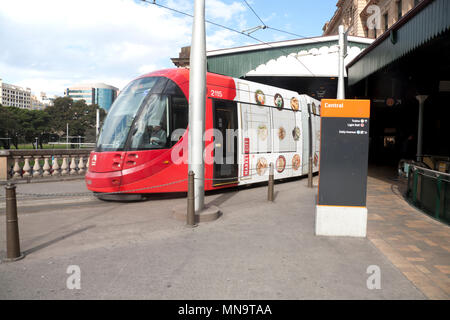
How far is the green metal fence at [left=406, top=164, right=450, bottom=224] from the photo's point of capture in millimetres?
6277

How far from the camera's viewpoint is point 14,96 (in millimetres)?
155500

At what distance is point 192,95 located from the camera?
6.41 meters

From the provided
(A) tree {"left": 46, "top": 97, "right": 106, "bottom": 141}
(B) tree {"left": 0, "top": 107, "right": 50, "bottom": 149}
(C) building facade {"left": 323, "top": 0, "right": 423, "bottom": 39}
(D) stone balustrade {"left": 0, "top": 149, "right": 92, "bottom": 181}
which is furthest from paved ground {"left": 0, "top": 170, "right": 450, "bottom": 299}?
(A) tree {"left": 46, "top": 97, "right": 106, "bottom": 141}

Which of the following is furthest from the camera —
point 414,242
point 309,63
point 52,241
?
point 309,63

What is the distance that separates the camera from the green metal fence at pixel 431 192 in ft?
20.6

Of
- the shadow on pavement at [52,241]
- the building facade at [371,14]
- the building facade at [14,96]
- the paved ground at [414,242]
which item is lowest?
the paved ground at [414,242]

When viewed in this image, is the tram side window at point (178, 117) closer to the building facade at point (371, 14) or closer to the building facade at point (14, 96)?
the building facade at point (371, 14)

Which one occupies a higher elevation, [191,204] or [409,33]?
[409,33]

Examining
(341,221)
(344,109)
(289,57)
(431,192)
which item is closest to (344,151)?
(344,109)

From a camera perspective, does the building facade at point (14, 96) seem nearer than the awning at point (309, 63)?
No

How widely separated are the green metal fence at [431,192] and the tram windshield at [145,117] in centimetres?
564

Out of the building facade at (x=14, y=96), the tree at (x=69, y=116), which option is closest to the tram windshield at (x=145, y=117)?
the tree at (x=69, y=116)

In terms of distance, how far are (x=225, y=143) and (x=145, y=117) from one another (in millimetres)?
2452

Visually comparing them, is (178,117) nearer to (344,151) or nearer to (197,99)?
(197,99)
